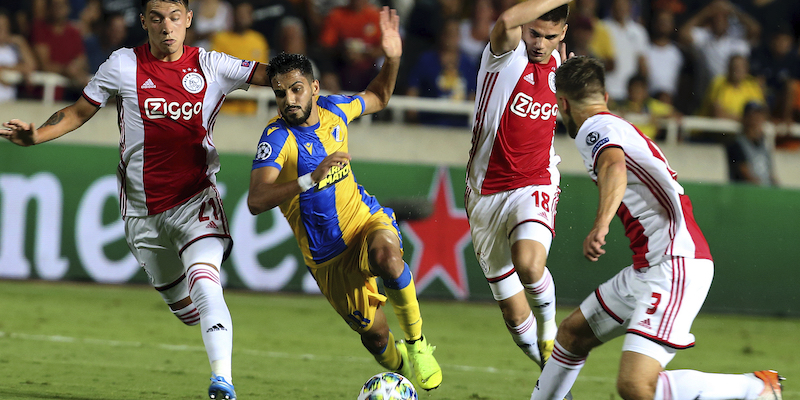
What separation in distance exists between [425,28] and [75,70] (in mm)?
5104

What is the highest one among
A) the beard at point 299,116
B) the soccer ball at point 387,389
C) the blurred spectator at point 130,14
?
the beard at point 299,116

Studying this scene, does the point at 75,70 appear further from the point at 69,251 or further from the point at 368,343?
the point at 368,343

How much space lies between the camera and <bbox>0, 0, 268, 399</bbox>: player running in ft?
19.4

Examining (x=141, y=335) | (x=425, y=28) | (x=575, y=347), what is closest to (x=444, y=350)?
(x=141, y=335)

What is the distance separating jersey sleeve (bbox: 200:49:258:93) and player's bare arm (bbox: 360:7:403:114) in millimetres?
862

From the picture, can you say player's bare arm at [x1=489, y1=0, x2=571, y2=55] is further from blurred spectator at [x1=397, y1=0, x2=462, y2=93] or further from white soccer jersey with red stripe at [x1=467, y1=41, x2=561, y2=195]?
blurred spectator at [x1=397, y1=0, x2=462, y2=93]

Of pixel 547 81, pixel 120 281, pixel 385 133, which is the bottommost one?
pixel 120 281

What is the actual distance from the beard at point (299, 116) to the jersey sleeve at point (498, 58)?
1.39m

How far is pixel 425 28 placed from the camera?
1309cm

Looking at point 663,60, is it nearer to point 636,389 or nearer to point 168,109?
point 168,109

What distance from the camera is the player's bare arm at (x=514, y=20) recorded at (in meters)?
5.64

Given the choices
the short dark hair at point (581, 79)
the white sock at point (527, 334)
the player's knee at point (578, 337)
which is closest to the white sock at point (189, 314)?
the white sock at point (527, 334)

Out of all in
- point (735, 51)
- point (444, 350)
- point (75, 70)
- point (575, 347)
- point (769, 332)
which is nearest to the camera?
point (575, 347)

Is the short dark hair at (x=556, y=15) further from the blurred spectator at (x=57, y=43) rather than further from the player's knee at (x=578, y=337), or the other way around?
the blurred spectator at (x=57, y=43)
